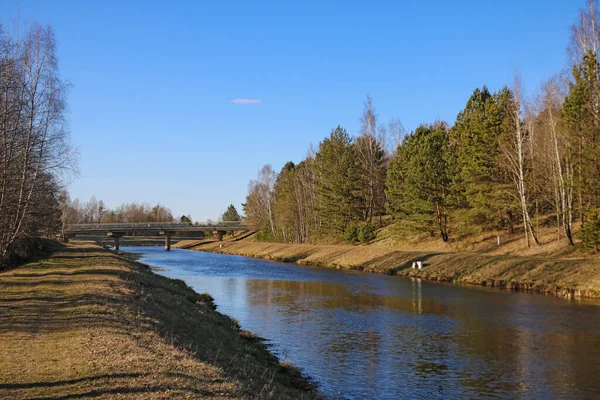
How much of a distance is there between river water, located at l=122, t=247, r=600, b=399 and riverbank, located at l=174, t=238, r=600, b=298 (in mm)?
2511

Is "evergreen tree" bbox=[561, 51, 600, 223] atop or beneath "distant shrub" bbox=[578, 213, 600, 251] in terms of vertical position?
atop

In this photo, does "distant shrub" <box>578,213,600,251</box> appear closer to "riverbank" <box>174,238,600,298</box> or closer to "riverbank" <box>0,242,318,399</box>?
"riverbank" <box>174,238,600,298</box>

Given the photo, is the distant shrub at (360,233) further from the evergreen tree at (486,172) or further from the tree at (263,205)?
the tree at (263,205)

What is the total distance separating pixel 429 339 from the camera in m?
22.4

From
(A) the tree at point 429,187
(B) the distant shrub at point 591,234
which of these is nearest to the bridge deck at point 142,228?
(A) the tree at point 429,187

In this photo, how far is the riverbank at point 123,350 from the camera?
10.4m

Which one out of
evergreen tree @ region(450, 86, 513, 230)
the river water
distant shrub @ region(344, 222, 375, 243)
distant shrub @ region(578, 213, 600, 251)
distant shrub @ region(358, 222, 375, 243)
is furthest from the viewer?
distant shrub @ region(344, 222, 375, 243)

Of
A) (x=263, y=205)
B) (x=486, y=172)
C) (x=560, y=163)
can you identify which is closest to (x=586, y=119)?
(x=560, y=163)

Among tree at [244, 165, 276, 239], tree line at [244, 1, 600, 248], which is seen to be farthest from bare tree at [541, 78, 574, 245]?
tree at [244, 165, 276, 239]

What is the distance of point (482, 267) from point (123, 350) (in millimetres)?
37572

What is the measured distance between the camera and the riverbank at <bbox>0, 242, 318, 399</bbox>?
1043 centimetres

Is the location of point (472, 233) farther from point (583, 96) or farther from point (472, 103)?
point (583, 96)

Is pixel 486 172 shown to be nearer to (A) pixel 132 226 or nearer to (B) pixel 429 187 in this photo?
(B) pixel 429 187

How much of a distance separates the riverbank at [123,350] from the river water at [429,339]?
2245 mm
